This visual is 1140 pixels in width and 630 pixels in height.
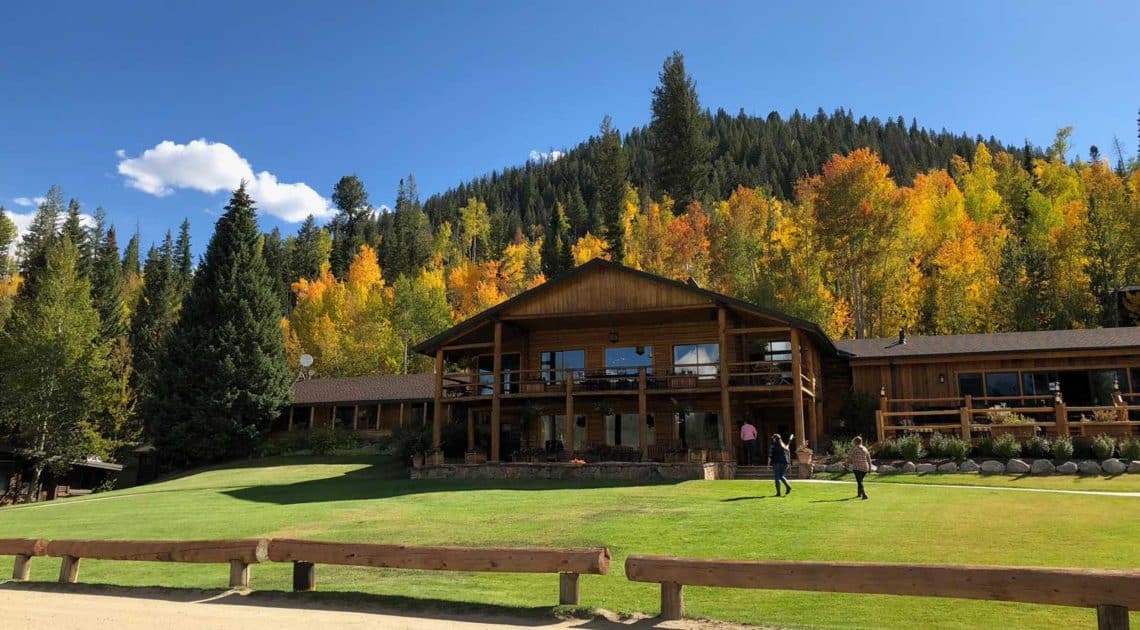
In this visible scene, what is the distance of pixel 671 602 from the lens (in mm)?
7211

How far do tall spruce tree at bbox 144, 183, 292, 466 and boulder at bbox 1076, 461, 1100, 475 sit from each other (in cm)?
3652

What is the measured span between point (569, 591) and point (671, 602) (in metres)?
1.09

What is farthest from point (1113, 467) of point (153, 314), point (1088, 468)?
point (153, 314)

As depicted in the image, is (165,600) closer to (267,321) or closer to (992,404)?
(992,404)

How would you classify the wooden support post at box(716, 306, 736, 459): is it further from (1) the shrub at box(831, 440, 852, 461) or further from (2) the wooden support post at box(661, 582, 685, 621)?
(2) the wooden support post at box(661, 582, 685, 621)

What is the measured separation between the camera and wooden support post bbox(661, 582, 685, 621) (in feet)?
23.5

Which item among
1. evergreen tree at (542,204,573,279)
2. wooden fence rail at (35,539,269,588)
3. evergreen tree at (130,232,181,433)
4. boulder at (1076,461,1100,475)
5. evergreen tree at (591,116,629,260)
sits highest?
evergreen tree at (591,116,629,260)

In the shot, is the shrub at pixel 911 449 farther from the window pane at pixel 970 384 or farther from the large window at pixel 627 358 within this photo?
the large window at pixel 627 358

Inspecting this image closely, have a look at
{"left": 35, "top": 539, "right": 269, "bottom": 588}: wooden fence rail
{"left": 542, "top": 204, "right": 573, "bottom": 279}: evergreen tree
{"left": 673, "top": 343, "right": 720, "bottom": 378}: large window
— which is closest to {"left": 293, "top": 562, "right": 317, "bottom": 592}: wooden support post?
{"left": 35, "top": 539, "right": 269, "bottom": 588}: wooden fence rail

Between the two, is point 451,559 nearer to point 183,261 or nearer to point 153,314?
point 153,314

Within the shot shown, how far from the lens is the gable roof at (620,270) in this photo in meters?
24.4

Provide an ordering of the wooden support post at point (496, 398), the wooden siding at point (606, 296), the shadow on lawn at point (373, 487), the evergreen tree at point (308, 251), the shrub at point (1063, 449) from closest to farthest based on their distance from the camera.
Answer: the shadow on lawn at point (373, 487)
the shrub at point (1063, 449)
the wooden siding at point (606, 296)
the wooden support post at point (496, 398)
the evergreen tree at point (308, 251)

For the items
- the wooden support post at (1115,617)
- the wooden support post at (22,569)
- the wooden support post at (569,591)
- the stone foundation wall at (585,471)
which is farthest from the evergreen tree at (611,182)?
the wooden support post at (1115,617)

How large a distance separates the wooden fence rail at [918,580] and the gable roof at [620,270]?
1751cm
